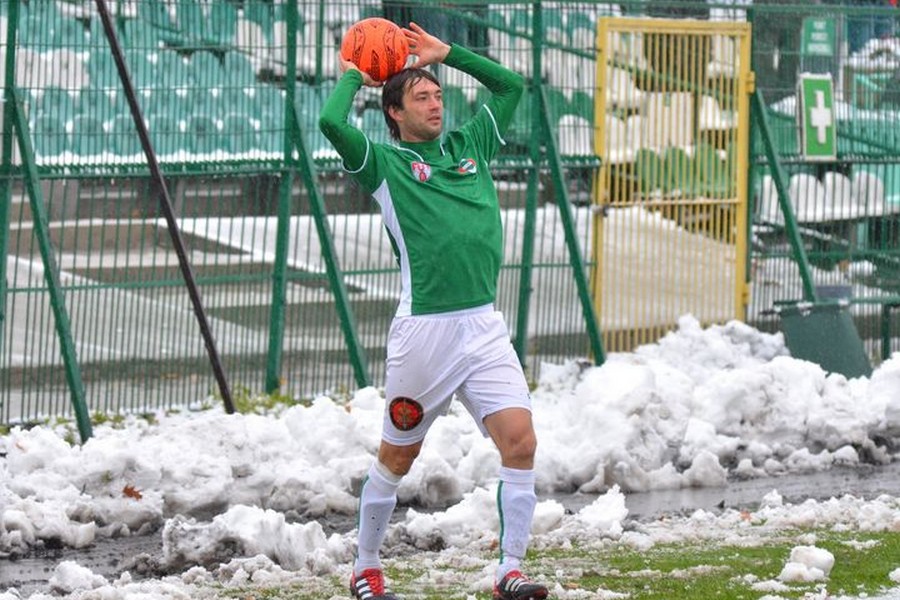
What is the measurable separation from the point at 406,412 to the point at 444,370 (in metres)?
0.22

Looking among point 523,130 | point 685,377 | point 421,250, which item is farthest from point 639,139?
point 421,250

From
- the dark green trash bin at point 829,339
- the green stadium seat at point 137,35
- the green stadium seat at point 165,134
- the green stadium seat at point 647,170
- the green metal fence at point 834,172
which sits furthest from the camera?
the green metal fence at point 834,172

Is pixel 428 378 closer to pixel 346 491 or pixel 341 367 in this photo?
pixel 346 491

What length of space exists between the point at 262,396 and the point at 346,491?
9.53ft

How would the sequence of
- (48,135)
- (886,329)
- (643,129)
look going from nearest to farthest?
1. (48,135)
2. (643,129)
3. (886,329)

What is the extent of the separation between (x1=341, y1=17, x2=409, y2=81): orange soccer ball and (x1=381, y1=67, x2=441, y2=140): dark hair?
11cm

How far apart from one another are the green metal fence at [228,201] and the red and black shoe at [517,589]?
5038 mm

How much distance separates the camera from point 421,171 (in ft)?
25.7

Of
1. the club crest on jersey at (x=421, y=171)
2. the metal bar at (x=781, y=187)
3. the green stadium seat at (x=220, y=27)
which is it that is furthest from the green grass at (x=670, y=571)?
the metal bar at (x=781, y=187)

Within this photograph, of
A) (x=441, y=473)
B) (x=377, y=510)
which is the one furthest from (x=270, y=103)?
(x=377, y=510)

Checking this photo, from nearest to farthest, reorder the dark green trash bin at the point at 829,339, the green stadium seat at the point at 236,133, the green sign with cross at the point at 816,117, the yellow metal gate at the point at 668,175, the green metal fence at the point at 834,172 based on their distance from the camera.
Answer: the green stadium seat at the point at 236,133, the dark green trash bin at the point at 829,339, the yellow metal gate at the point at 668,175, the green metal fence at the point at 834,172, the green sign with cross at the point at 816,117

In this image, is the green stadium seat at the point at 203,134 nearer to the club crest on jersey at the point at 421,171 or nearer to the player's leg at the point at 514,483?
the club crest on jersey at the point at 421,171

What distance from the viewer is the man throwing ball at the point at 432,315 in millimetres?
7719

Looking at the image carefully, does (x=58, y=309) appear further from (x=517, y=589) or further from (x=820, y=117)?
(x=820, y=117)
